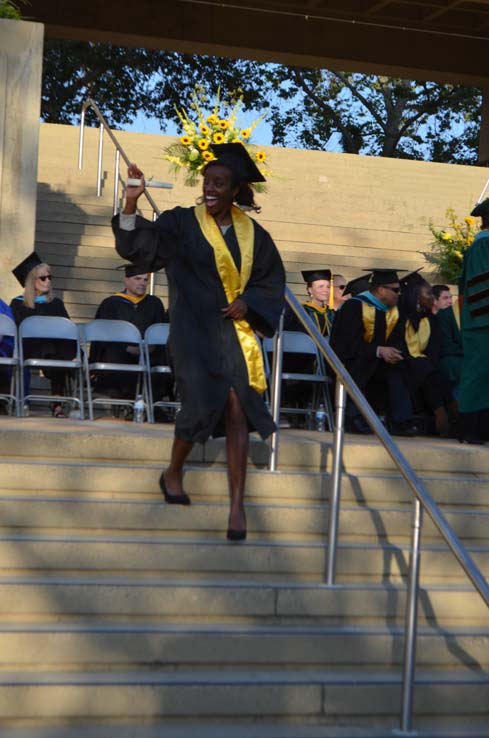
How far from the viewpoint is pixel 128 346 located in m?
9.25

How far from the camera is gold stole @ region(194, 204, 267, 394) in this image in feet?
18.9

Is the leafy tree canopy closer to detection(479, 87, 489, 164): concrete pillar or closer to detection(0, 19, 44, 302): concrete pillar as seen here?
detection(479, 87, 489, 164): concrete pillar

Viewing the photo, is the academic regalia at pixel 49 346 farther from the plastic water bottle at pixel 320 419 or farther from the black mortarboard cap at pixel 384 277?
the black mortarboard cap at pixel 384 277

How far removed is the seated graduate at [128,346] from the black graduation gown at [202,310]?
2.78m

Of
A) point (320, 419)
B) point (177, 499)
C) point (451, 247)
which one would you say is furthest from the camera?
point (451, 247)

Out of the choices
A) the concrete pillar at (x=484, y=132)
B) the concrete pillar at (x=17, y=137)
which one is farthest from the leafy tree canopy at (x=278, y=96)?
the concrete pillar at (x=17, y=137)

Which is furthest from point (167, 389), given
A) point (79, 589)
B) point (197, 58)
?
point (197, 58)

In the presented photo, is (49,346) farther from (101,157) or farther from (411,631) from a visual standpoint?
(101,157)

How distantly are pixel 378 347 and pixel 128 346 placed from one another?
2.03 m

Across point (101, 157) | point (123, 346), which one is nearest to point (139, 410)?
point (123, 346)

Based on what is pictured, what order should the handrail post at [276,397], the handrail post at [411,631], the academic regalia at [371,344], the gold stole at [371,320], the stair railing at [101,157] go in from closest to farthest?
the handrail post at [411,631], the handrail post at [276,397], the academic regalia at [371,344], the gold stole at [371,320], the stair railing at [101,157]

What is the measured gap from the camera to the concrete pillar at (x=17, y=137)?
1106 cm

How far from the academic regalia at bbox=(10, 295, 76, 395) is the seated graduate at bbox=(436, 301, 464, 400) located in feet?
10.3

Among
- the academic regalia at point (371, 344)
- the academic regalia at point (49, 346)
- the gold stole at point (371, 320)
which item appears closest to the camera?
the academic regalia at point (371, 344)
